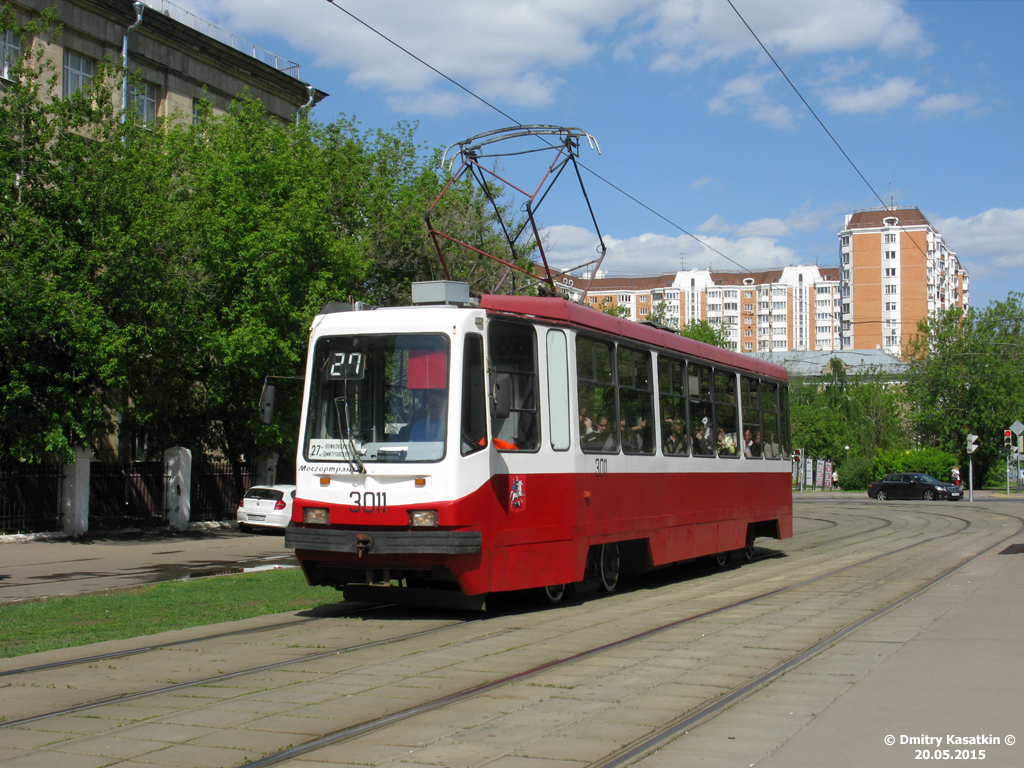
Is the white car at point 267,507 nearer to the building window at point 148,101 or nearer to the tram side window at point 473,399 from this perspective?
the building window at point 148,101

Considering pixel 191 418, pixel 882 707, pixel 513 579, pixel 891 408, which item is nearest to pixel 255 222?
pixel 191 418

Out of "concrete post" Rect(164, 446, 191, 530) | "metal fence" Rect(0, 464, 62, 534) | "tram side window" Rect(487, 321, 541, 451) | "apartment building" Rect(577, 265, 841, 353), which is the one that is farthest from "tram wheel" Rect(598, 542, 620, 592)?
"apartment building" Rect(577, 265, 841, 353)

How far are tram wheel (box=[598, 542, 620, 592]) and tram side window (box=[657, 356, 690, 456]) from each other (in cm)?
157

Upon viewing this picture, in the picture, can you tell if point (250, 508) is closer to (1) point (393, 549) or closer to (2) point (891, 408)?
(1) point (393, 549)

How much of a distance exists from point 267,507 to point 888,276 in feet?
394

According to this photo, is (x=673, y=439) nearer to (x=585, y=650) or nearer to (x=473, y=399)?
(x=473, y=399)

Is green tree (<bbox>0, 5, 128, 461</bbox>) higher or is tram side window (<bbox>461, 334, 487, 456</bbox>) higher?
green tree (<bbox>0, 5, 128, 461</bbox>)

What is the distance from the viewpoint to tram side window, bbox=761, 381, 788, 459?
1772 cm

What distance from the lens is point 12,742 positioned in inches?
219

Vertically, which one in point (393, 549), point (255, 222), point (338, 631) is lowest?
point (338, 631)

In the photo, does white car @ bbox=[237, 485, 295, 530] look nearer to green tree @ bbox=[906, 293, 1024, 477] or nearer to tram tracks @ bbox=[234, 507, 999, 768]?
tram tracks @ bbox=[234, 507, 999, 768]

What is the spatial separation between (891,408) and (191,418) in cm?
5993

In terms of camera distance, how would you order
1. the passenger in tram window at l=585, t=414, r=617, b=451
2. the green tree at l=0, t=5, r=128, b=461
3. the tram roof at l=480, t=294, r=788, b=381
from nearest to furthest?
the tram roof at l=480, t=294, r=788, b=381
the passenger in tram window at l=585, t=414, r=617, b=451
the green tree at l=0, t=5, r=128, b=461

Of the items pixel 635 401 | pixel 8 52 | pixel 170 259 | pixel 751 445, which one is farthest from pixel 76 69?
pixel 635 401
